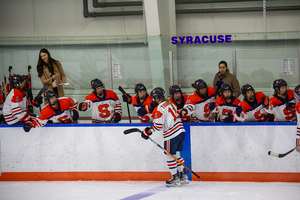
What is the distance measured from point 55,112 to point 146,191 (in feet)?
4.85

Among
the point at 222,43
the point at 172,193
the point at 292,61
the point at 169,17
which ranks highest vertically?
the point at 169,17

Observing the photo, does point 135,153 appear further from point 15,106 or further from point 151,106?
point 15,106

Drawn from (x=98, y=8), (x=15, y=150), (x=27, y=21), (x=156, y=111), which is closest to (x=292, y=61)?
(x=156, y=111)

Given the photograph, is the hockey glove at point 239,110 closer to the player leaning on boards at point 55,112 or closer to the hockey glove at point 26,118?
the player leaning on boards at point 55,112

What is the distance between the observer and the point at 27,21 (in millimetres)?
6227

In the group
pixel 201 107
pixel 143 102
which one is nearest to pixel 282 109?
pixel 201 107

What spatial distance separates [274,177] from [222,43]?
2274mm

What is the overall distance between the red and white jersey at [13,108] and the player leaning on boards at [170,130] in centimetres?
169

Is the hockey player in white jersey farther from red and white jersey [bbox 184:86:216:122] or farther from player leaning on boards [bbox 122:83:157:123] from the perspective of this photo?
red and white jersey [bbox 184:86:216:122]

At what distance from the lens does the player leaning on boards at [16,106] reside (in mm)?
4020

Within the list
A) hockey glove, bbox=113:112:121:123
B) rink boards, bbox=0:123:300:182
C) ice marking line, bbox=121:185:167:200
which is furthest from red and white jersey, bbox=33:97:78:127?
ice marking line, bbox=121:185:167:200

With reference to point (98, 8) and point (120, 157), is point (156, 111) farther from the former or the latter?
point (98, 8)

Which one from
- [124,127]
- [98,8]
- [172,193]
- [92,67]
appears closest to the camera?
[172,193]

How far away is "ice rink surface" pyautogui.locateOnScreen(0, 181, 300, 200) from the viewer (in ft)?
10.6
